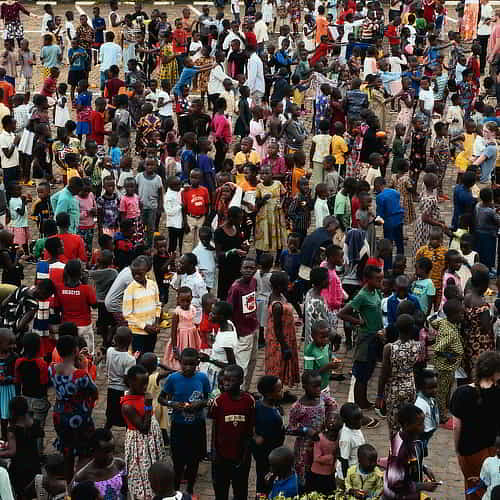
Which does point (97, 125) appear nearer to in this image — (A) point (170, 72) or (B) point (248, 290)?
(A) point (170, 72)

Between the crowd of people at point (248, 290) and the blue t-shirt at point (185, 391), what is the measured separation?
0.02m

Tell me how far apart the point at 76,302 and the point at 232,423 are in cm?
251

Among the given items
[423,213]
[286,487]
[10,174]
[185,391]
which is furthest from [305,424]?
[10,174]

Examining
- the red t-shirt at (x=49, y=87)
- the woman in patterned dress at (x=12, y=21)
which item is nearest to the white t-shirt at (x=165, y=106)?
the red t-shirt at (x=49, y=87)

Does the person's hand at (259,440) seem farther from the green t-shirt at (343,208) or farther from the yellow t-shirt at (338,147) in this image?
the yellow t-shirt at (338,147)

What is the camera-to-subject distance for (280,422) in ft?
28.7

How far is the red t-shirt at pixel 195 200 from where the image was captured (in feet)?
43.2

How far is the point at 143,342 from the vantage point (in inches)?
420

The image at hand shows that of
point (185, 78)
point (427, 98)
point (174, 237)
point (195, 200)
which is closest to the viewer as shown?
point (195, 200)

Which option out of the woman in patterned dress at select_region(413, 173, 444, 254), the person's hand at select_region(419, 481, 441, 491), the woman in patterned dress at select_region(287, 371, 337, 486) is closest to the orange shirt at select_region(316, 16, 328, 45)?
the woman in patterned dress at select_region(413, 173, 444, 254)

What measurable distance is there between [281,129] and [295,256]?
13.2ft

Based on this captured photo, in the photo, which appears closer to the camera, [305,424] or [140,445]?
[140,445]

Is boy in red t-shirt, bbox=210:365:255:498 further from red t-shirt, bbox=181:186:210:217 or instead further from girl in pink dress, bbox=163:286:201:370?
red t-shirt, bbox=181:186:210:217

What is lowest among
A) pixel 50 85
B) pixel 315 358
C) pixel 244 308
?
pixel 315 358
